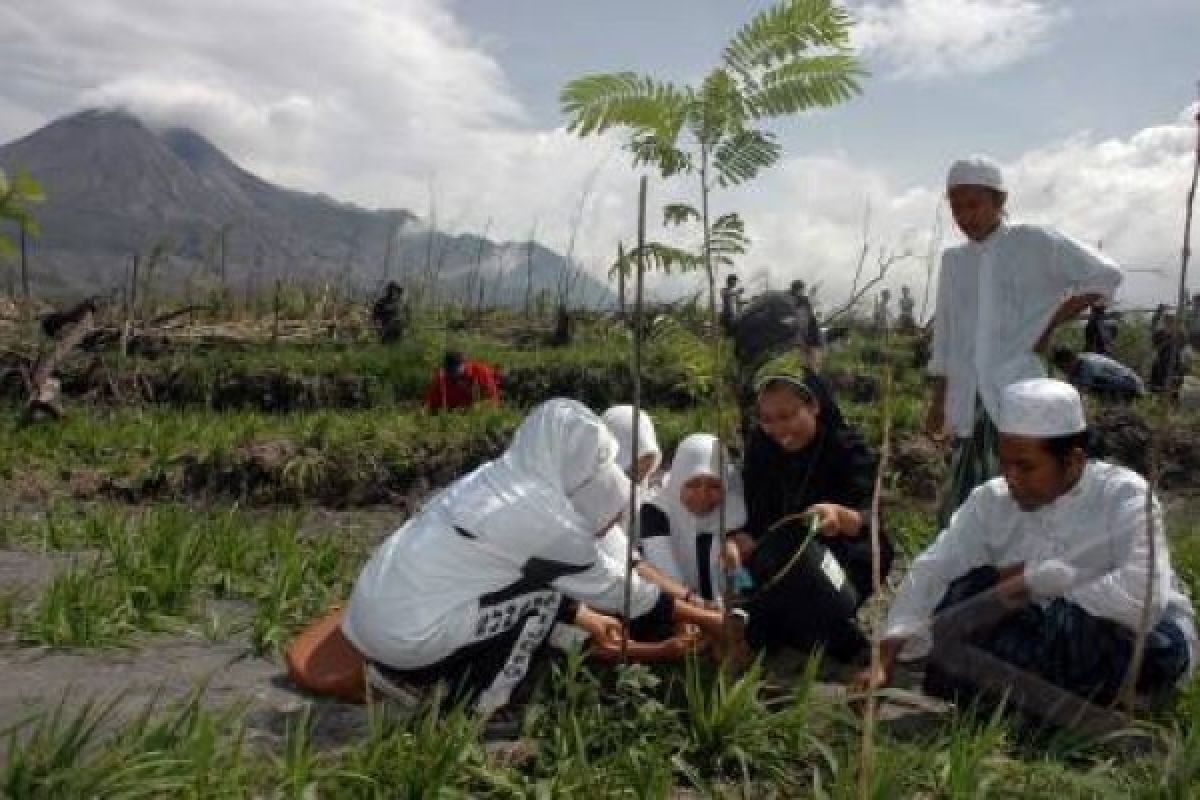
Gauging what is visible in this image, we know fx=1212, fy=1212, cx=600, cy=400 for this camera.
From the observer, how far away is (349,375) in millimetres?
12930

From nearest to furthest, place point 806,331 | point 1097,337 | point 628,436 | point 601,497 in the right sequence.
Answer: point 601,497, point 628,436, point 806,331, point 1097,337

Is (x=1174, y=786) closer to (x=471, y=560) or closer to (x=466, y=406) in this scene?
(x=471, y=560)

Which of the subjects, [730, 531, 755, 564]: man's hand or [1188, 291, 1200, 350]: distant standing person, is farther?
[1188, 291, 1200, 350]: distant standing person

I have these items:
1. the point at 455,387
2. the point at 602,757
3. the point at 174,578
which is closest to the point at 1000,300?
the point at 602,757

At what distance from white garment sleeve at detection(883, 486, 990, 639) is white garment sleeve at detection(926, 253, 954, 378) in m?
1.07

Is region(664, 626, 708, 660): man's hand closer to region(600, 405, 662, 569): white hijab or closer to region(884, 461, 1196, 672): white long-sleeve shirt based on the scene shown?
region(600, 405, 662, 569): white hijab

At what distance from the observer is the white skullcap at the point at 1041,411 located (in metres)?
3.19

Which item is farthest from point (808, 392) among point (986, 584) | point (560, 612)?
point (560, 612)

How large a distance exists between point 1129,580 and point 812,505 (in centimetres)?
114

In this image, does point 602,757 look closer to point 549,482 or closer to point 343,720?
point 549,482

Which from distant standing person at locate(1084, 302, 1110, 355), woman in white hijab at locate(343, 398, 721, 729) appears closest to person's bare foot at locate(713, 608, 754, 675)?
woman in white hijab at locate(343, 398, 721, 729)

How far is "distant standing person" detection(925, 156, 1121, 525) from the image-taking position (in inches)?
163

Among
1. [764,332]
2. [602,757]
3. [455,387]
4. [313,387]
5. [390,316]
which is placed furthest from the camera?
[390,316]

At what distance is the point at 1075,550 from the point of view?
3342 mm
